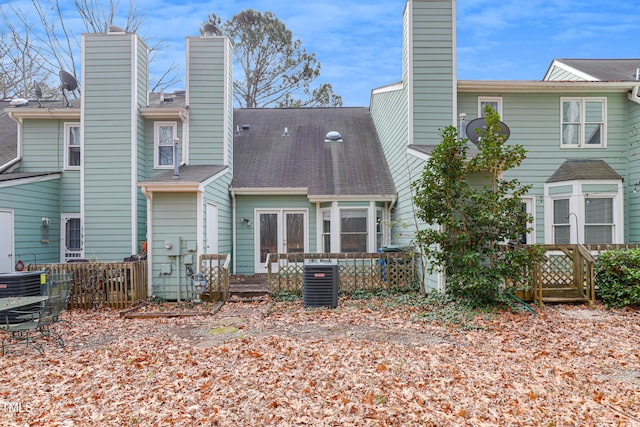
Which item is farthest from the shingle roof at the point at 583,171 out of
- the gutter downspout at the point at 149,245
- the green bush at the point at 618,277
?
the gutter downspout at the point at 149,245

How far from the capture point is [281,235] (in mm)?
11891

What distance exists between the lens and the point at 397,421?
3371mm

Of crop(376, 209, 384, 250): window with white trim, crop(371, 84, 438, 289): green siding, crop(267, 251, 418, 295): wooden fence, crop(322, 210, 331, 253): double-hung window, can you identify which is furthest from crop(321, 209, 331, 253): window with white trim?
crop(267, 251, 418, 295): wooden fence

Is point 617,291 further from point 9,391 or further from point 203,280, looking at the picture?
point 9,391

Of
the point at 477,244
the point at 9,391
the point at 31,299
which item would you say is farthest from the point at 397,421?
the point at 31,299

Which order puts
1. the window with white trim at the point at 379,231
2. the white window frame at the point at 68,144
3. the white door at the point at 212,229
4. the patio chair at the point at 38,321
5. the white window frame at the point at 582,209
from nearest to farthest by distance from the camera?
the patio chair at the point at 38,321, the white door at the point at 212,229, the white window frame at the point at 582,209, the window with white trim at the point at 379,231, the white window frame at the point at 68,144

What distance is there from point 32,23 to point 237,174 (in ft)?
45.0

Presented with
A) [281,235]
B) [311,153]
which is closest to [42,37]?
[311,153]

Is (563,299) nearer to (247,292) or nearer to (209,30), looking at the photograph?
(247,292)

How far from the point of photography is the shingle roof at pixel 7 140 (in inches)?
462

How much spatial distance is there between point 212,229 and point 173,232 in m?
1.15

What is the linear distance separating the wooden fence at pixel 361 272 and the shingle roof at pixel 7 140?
871 centimetres

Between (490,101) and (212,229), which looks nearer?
(212,229)

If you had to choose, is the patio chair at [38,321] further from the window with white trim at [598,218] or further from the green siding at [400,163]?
the window with white trim at [598,218]
